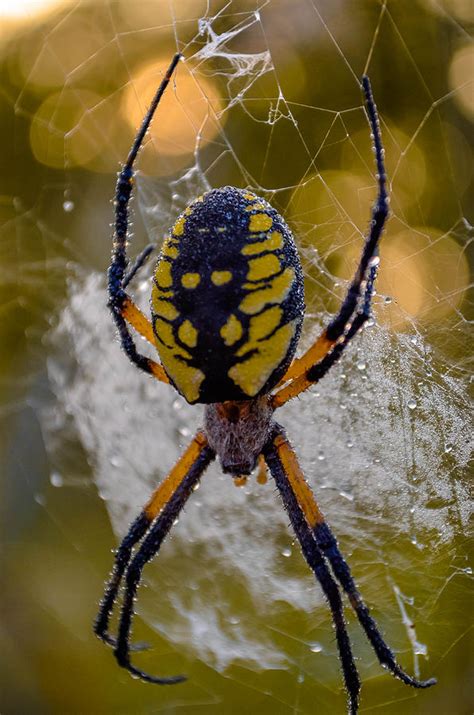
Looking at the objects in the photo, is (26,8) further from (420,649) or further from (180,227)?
(420,649)

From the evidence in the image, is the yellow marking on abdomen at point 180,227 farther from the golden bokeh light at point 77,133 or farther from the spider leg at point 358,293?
the golden bokeh light at point 77,133

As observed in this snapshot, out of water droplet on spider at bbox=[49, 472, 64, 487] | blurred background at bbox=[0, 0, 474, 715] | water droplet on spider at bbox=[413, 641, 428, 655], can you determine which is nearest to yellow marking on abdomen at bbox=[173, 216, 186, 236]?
blurred background at bbox=[0, 0, 474, 715]

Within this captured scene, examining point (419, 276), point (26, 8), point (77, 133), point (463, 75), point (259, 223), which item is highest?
point (26, 8)

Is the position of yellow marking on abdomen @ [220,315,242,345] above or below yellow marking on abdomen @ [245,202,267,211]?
below

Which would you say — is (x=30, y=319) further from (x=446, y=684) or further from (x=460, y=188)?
(x=446, y=684)

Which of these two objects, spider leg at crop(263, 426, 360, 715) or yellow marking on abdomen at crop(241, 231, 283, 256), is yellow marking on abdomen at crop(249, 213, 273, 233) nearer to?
yellow marking on abdomen at crop(241, 231, 283, 256)

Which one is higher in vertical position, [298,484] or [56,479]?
[56,479]

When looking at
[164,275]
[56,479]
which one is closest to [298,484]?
[164,275]
